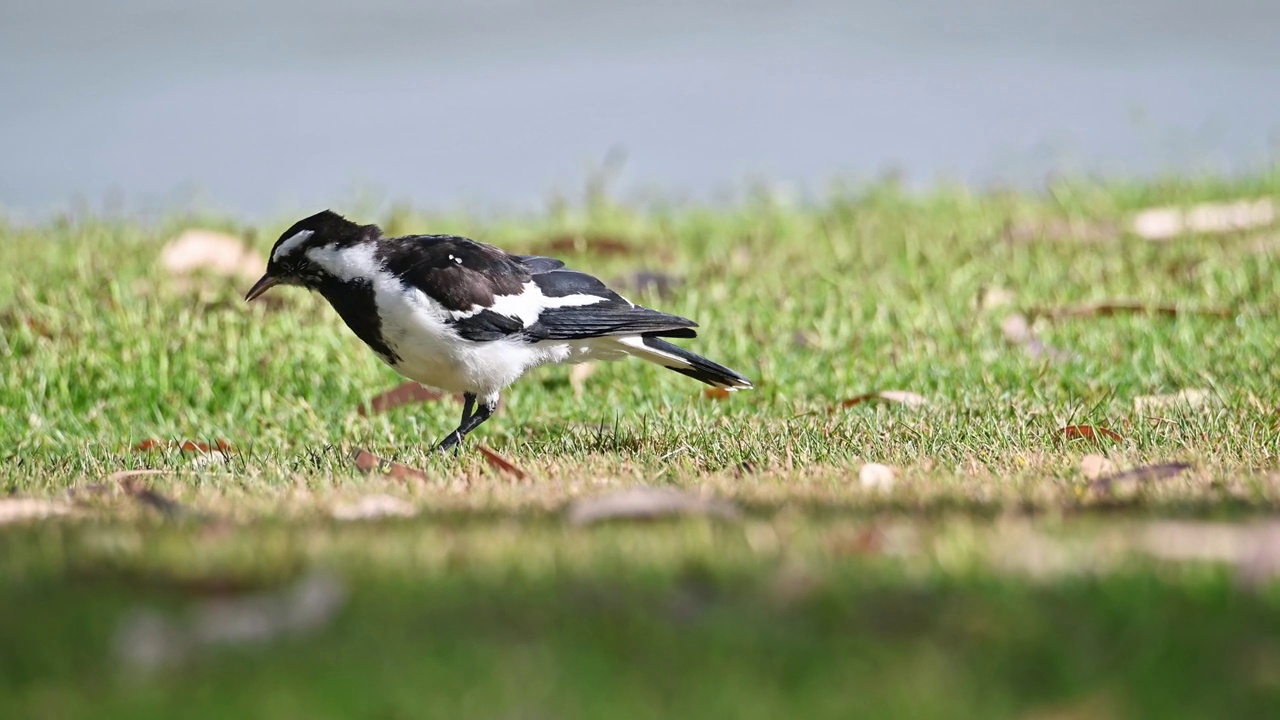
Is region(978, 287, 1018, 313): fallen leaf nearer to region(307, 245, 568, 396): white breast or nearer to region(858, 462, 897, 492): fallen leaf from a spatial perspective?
region(307, 245, 568, 396): white breast

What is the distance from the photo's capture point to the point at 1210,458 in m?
4.43

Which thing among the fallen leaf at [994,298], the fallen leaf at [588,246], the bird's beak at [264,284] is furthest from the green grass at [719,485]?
the bird's beak at [264,284]

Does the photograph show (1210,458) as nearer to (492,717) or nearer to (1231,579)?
(1231,579)

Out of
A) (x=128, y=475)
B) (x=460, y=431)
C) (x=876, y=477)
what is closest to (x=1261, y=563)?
(x=876, y=477)

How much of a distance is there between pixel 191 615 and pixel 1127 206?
768 centimetres

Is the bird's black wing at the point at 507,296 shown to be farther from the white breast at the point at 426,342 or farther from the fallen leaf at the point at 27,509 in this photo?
the fallen leaf at the point at 27,509

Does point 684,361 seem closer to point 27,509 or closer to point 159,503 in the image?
point 159,503

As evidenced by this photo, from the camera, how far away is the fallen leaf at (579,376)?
6277 mm

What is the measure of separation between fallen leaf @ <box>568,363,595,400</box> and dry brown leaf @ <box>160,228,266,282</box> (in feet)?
6.64

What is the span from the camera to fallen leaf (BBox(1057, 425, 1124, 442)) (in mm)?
4861

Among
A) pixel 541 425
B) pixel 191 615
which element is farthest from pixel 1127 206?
pixel 191 615

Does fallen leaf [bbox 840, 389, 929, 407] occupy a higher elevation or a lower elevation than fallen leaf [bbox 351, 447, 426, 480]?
higher

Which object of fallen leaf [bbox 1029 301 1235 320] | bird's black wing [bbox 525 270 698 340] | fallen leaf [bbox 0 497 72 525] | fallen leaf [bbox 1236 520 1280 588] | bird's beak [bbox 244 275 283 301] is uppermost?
fallen leaf [bbox 1029 301 1235 320]

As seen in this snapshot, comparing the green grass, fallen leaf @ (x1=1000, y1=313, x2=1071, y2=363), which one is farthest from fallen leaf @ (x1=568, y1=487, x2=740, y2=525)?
fallen leaf @ (x1=1000, y1=313, x2=1071, y2=363)
